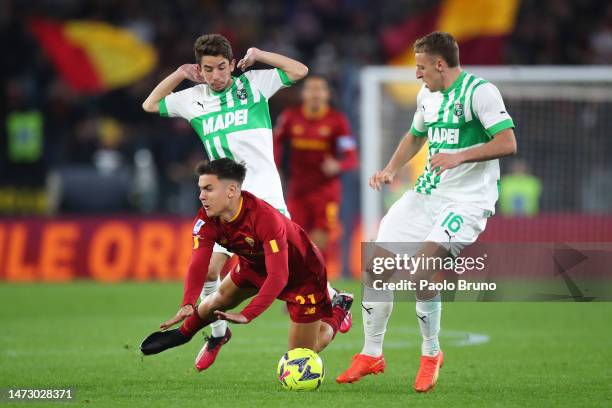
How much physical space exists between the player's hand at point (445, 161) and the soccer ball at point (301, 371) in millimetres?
1459

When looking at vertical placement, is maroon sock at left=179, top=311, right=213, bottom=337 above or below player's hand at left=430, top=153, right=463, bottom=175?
below

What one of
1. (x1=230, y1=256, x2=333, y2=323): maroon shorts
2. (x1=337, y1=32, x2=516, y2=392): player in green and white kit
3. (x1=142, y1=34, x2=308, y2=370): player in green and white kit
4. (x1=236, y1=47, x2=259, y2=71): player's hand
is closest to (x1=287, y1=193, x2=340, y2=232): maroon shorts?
(x1=142, y1=34, x2=308, y2=370): player in green and white kit

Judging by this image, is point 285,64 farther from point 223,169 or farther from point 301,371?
point 301,371

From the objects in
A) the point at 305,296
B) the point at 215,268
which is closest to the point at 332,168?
the point at 215,268

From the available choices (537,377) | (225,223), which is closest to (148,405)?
(225,223)

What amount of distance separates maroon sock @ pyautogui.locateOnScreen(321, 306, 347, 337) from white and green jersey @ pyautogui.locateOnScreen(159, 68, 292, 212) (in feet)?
3.00

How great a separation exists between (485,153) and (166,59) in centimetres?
1496

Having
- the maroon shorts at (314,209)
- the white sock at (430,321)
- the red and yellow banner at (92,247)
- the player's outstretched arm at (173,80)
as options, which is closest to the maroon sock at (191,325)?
the white sock at (430,321)

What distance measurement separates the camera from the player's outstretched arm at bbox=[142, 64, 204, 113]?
8570 mm

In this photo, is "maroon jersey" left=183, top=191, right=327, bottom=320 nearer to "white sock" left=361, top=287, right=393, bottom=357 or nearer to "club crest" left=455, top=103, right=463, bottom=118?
"white sock" left=361, top=287, right=393, bottom=357

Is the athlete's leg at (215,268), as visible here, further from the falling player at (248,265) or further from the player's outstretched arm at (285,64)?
the player's outstretched arm at (285,64)

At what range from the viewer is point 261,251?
7.62 metres

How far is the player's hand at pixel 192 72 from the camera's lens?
8562 mm

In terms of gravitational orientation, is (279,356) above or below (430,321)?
below
